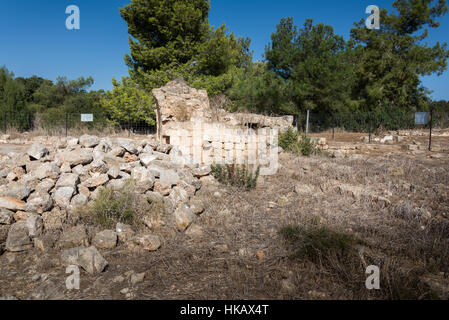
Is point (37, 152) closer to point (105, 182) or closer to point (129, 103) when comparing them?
point (105, 182)

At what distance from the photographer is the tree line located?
14195mm

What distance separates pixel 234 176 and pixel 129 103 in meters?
10.3

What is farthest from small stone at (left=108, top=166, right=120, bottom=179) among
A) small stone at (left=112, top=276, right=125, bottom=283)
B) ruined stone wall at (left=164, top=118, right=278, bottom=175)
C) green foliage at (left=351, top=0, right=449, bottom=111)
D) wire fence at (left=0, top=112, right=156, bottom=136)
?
green foliage at (left=351, top=0, right=449, bottom=111)

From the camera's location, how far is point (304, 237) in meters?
3.25

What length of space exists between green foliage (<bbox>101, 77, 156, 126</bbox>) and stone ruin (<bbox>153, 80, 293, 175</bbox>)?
5.65 meters

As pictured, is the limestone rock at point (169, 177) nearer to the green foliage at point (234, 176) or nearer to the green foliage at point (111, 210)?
the green foliage at point (111, 210)

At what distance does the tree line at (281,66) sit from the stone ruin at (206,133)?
19.9 feet

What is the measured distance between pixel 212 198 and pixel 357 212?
2.39m

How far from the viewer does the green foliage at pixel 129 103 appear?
1373 centimetres

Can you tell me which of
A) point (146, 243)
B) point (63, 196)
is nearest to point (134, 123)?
point (63, 196)

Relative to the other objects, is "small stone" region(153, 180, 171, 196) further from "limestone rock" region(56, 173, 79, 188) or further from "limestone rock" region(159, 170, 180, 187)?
"limestone rock" region(56, 173, 79, 188)

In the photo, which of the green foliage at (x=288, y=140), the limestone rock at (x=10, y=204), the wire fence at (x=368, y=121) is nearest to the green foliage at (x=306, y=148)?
the green foliage at (x=288, y=140)

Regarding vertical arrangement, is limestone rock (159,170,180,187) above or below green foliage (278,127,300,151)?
below
